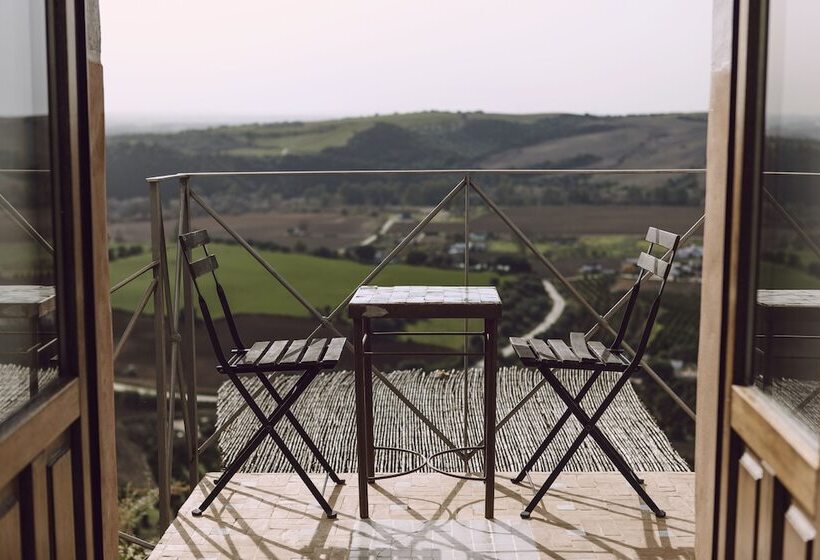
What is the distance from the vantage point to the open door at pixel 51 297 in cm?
161

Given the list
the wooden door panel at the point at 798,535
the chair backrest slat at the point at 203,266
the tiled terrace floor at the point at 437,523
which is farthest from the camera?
the chair backrest slat at the point at 203,266

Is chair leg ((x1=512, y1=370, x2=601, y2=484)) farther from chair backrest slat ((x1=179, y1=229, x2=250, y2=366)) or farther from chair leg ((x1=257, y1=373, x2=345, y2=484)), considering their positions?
chair backrest slat ((x1=179, y1=229, x2=250, y2=366))

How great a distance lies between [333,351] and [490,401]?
645mm

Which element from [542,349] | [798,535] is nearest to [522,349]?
[542,349]

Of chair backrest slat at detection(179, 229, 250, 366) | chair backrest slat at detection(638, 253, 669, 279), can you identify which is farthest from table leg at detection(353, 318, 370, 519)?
chair backrest slat at detection(638, 253, 669, 279)

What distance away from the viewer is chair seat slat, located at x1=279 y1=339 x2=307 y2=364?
311cm

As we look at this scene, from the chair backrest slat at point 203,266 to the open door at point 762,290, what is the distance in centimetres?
179

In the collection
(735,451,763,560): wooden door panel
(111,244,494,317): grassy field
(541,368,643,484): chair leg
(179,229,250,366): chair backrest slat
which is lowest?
(111,244,494,317): grassy field

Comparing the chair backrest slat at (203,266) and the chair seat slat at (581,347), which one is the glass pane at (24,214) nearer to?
the chair backrest slat at (203,266)

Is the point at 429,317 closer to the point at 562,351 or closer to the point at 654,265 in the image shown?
the point at 562,351

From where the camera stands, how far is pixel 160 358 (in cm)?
342

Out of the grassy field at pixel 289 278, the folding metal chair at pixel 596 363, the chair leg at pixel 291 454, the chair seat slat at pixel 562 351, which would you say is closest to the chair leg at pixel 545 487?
the folding metal chair at pixel 596 363

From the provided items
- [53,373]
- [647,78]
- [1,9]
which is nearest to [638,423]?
[53,373]

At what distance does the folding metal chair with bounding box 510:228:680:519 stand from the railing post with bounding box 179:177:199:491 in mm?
1318
